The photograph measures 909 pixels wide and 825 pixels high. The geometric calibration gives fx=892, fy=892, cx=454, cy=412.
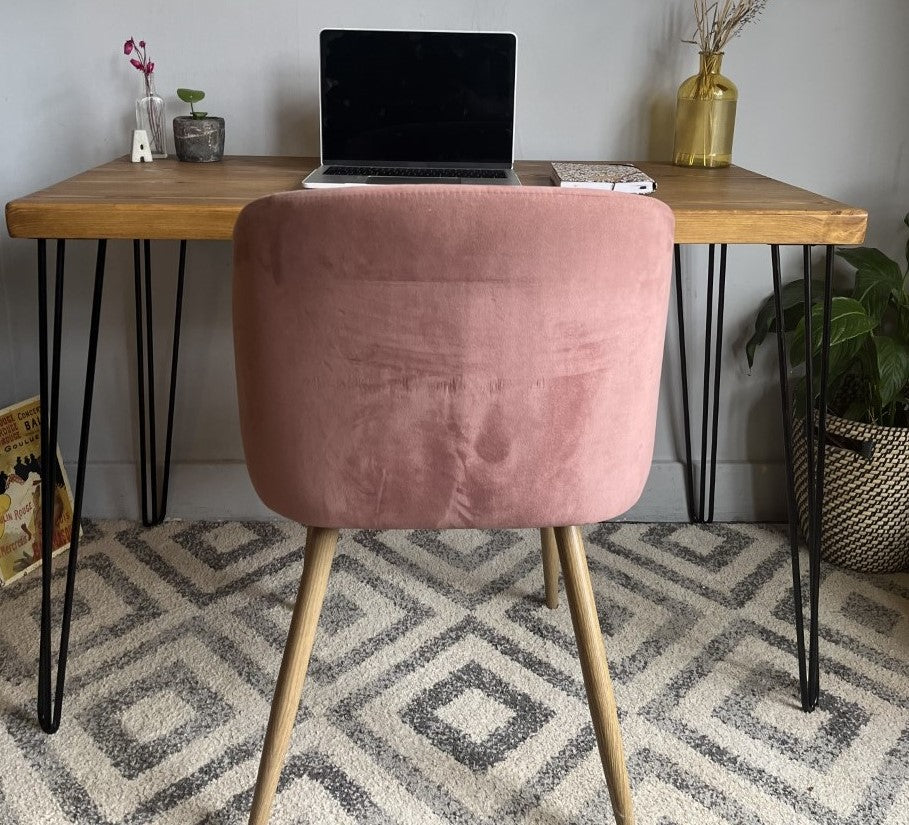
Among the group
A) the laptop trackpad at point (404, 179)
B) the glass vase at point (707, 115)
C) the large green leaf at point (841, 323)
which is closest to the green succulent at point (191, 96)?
the laptop trackpad at point (404, 179)

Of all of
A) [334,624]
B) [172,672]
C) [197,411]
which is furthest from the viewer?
[197,411]

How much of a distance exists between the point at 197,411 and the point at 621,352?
1114mm

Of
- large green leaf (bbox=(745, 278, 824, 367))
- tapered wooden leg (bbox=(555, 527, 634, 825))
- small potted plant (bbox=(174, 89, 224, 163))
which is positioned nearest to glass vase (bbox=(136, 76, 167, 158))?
small potted plant (bbox=(174, 89, 224, 163))

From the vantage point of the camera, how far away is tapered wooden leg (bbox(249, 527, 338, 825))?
3.19 ft

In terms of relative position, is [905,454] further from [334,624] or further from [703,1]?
[334,624]

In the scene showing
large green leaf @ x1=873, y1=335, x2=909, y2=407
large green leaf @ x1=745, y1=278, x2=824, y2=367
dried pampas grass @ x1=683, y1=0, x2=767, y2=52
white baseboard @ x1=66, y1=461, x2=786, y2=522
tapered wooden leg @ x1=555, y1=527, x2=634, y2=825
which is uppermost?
dried pampas grass @ x1=683, y1=0, x2=767, y2=52

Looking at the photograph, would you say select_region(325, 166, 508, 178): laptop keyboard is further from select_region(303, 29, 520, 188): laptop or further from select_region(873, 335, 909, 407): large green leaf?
select_region(873, 335, 909, 407): large green leaf

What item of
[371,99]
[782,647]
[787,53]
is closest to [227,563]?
[371,99]

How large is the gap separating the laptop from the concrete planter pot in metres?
0.19

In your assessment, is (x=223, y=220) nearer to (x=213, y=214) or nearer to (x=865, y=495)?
(x=213, y=214)

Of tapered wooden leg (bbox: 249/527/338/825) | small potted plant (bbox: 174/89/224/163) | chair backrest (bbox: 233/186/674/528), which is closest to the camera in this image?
chair backrest (bbox: 233/186/674/528)

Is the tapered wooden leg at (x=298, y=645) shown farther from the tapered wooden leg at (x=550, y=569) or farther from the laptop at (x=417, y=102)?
the laptop at (x=417, y=102)

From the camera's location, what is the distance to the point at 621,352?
864 mm

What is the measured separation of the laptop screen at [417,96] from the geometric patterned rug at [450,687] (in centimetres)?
73
